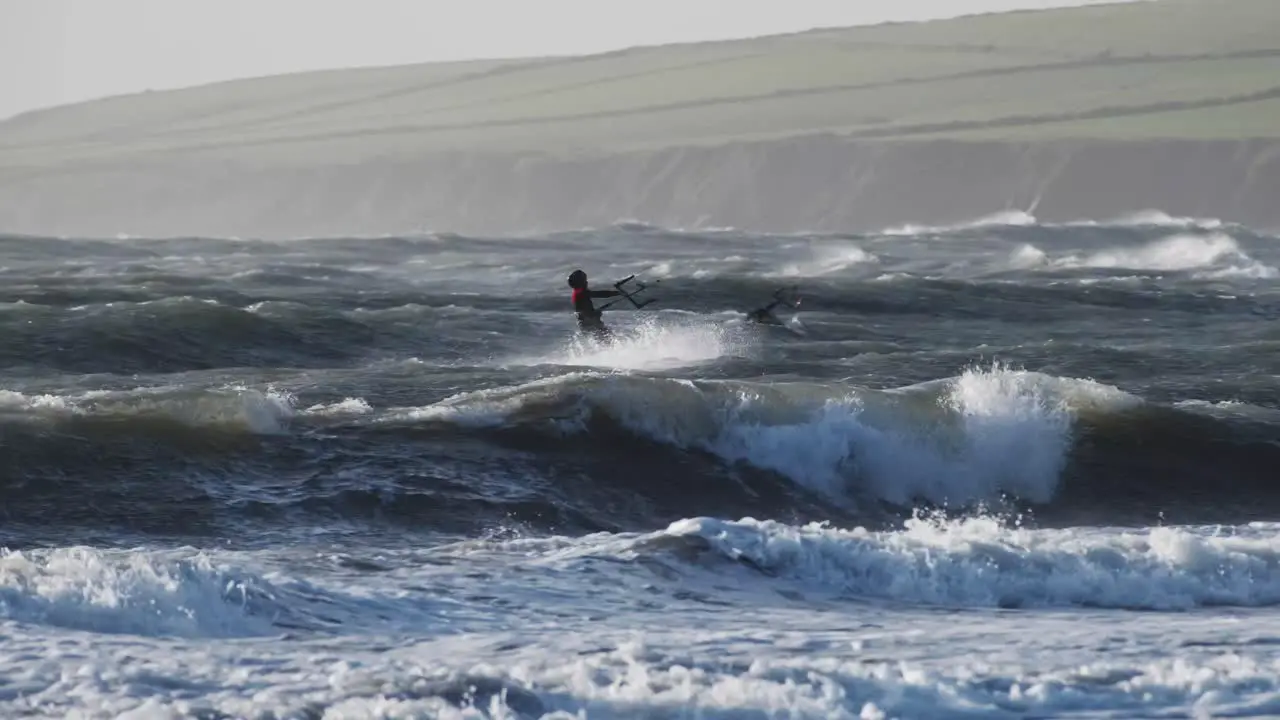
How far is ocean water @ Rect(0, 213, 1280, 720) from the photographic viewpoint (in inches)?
451

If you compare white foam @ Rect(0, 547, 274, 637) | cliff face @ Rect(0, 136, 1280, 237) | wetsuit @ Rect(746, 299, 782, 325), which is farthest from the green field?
white foam @ Rect(0, 547, 274, 637)

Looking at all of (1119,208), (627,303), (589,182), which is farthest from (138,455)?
(589,182)

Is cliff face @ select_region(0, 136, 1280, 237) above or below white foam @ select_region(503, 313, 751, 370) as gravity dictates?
above

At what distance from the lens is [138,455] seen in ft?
60.6

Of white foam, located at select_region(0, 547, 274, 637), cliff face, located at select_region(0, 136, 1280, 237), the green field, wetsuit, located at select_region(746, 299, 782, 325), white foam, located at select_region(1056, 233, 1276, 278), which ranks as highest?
the green field

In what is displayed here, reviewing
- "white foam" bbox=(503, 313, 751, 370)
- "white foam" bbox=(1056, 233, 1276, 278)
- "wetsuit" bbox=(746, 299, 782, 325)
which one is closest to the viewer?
"white foam" bbox=(503, 313, 751, 370)

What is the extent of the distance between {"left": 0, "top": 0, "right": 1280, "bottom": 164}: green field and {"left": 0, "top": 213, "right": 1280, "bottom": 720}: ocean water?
198 feet

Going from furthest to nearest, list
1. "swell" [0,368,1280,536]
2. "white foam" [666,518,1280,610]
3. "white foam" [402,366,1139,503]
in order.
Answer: "white foam" [402,366,1139,503], "swell" [0,368,1280,536], "white foam" [666,518,1280,610]

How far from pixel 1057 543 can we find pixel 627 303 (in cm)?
2197

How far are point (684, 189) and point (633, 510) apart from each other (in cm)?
8183

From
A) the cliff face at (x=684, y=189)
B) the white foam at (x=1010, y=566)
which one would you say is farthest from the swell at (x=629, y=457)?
the cliff face at (x=684, y=189)

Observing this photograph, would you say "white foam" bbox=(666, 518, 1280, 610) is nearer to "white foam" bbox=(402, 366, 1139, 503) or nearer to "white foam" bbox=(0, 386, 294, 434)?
"white foam" bbox=(402, 366, 1139, 503)

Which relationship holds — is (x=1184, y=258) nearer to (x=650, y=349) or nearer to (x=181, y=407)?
(x=650, y=349)

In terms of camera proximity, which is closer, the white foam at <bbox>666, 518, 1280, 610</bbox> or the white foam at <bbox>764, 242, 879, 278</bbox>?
the white foam at <bbox>666, 518, 1280, 610</bbox>
